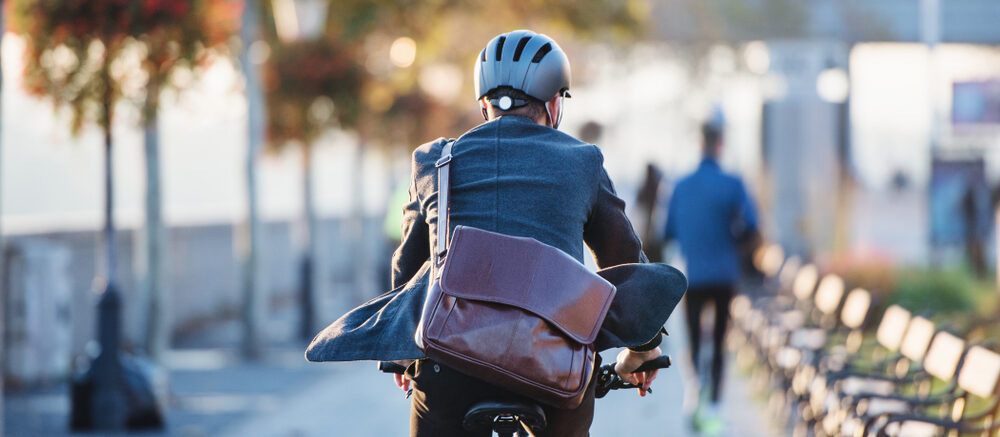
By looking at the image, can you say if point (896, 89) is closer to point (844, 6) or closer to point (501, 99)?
point (844, 6)

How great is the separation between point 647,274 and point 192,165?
3621 centimetres

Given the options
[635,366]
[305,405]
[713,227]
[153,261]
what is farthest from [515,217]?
[153,261]

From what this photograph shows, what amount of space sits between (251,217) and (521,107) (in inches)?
427

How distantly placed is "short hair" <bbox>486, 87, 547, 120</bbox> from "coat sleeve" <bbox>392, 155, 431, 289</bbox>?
26cm

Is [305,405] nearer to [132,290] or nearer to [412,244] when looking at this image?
[132,290]

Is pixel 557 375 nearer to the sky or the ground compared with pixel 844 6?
nearer to the ground

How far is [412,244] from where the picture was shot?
3904 mm

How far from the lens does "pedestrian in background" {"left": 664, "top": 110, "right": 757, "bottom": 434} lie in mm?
9008

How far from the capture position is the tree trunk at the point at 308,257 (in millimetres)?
16375

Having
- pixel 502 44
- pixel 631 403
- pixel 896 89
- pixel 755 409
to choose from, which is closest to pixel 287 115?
pixel 631 403

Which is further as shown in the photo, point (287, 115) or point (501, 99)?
point (287, 115)

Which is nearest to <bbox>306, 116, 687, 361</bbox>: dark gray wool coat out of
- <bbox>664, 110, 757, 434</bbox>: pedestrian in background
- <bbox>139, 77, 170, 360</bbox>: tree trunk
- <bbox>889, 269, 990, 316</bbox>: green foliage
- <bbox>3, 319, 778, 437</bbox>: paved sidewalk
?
<bbox>664, 110, 757, 434</bbox>: pedestrian in background

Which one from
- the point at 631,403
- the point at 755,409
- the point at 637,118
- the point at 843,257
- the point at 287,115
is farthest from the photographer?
the point at 637,118

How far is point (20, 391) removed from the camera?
12.0m
